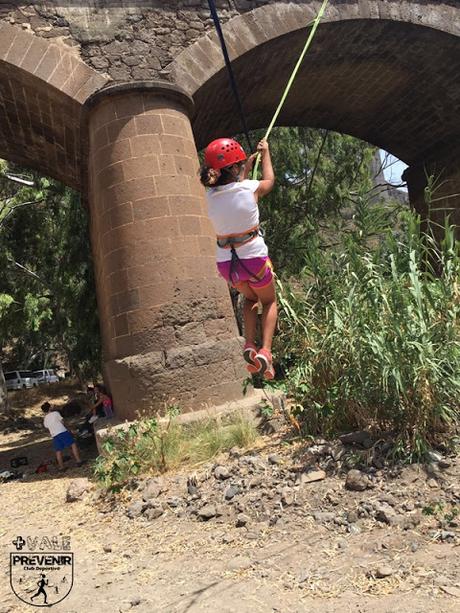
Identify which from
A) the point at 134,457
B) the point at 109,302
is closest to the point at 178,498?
the point at 134,457

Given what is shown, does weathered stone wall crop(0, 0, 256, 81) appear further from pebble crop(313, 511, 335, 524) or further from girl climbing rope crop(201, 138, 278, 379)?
pebble crop(313, 511, 335, 524)

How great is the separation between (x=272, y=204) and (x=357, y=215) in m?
8.44

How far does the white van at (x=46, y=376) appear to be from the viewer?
2861cm

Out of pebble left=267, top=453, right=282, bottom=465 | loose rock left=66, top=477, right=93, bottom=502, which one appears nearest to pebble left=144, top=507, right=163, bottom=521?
pebble left=267, top=453, right=282, bottom=465

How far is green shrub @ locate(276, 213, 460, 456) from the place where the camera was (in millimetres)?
4102

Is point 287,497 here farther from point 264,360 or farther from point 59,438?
point 59,438

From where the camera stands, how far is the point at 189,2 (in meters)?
7.36

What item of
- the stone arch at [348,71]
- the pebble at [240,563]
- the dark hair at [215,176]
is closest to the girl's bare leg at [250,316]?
the dark hair at [215,176]

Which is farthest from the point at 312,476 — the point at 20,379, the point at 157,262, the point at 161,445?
the point at 20,379

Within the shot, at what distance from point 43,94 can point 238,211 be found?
5.16 metres

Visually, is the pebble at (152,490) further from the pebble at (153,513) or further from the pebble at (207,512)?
the pebble at (207,512)

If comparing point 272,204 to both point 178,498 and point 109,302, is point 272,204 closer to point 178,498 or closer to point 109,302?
point 109,302

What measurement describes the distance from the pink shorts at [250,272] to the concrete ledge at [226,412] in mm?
2633

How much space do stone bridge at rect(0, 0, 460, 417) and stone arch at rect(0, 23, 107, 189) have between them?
2 cm
